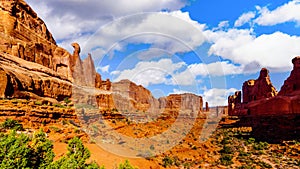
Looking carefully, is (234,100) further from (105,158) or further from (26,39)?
(105,158)

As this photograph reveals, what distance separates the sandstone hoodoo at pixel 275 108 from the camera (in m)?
40.1

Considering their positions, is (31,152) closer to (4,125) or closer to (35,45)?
(4,125)

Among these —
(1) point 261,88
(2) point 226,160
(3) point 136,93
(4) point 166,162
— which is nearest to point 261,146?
(2) point 226,160

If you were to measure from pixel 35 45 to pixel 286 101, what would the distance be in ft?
187

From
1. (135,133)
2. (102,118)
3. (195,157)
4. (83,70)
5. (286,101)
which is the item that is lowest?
(195,157)

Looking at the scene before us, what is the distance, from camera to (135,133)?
31547 millimetres

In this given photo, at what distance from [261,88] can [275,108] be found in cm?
2395

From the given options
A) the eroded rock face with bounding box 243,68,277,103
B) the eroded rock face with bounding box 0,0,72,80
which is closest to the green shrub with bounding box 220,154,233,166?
the eroded rock face with bounding box 0,0,72,80

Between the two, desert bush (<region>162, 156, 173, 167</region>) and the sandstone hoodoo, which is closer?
desert bush (<region>162, 156, 173, 167</region>)

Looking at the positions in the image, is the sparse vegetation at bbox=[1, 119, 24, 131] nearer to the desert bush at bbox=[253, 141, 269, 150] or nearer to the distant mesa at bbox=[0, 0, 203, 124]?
the distant mesa at bbox=[0, 0, 203, 124]

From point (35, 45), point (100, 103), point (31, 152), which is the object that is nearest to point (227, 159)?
point (31, 152)

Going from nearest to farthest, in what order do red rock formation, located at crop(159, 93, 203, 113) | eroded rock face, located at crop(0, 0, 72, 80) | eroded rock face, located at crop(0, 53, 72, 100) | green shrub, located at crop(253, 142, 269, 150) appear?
eroded rock face, located at crop(0, 53, 72, 100), green shrub, located at crop(253, 142, 269, 150), eroded rock face, located at crop(0, 0, 72, 80), red rock formation, located at crop(159, 93, 203, 113)

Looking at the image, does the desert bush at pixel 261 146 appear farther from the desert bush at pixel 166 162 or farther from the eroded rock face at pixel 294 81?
the eroded rock face at pixel 294 81

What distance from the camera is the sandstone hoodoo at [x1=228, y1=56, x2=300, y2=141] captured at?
132 feet
